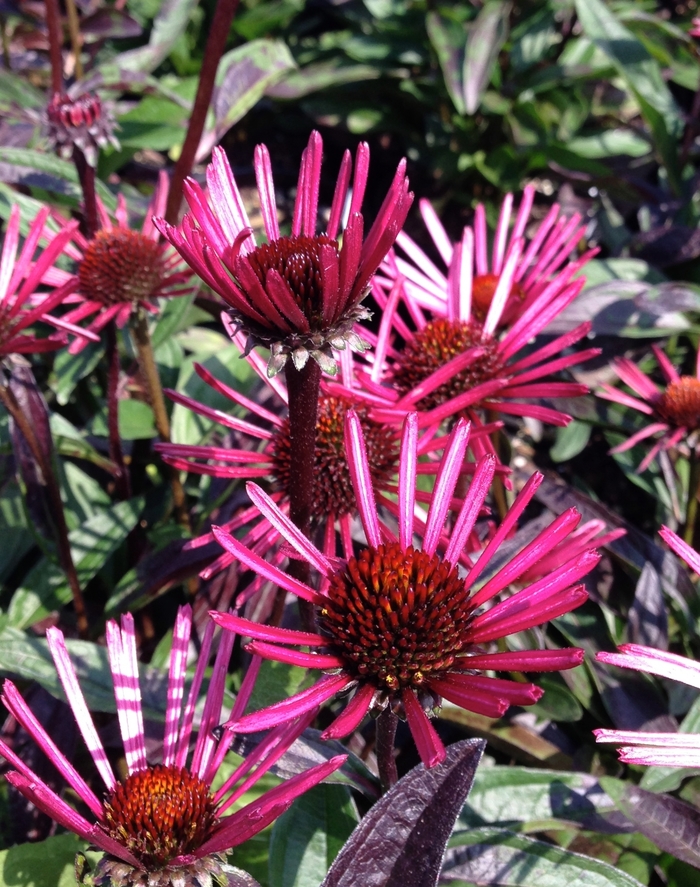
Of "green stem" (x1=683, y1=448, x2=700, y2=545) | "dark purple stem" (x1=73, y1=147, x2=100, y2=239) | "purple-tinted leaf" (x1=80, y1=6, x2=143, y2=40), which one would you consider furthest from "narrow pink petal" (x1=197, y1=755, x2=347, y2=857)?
"purple-tinted leaf" (x1=80, y1=6, x2=143, y2=40)

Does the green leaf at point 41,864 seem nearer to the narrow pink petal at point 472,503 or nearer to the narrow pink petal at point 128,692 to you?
the narrow pink petal at point 128,692

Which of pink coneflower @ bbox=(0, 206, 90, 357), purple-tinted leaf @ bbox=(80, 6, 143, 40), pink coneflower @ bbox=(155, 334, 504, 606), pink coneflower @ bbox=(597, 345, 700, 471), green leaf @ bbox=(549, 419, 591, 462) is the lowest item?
green leaf @ bbox=(549, 419, 591, 462)

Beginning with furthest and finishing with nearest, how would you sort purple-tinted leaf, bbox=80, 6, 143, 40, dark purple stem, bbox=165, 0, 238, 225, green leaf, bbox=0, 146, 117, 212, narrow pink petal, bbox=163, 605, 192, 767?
1. purple-tinted leaf, bbox=80, 6, 143, 40
2. green leaf, bbox=0, 146, 117, 212
3. dark purple stem, bbox=165, 0, 238, 225
4. narrow pink petal, bbox=163, 605, 192, 767

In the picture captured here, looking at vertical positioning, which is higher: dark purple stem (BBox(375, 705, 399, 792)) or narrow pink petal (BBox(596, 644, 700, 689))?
narrow pink petal (BBox(596, 644, 700, 689))

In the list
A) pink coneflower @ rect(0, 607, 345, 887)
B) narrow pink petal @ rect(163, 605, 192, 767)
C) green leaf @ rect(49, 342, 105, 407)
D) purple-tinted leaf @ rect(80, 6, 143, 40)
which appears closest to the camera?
pink coneflower @ rect(0, 607, 345, 887)

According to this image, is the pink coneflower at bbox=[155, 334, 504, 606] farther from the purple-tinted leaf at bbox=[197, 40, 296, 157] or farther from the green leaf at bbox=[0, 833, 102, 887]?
the purple-tinted leaf at bbox=[197, 40, 296, 157]

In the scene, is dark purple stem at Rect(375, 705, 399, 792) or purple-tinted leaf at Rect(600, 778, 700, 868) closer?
dark purple stem at Rect(375, 705, 399, 792)

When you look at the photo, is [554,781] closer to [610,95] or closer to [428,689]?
[428,689]

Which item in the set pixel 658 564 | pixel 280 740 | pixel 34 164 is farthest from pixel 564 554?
pixel 34 164
